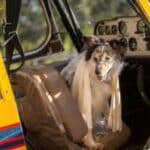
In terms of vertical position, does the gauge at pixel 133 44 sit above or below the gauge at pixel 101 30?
below

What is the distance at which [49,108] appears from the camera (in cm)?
361

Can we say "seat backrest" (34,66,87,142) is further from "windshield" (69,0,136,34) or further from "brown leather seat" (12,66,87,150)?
"windshield" (69,0,136,34)

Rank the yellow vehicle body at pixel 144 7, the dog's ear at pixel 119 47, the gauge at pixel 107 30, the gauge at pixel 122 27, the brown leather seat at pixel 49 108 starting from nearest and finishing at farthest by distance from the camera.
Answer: the yellow vehicle body at pixel 144 7, the brown leather seat at pixel 49 108, the dog's ear at pixel 119 47, the gauge at pixel 122 27, the gauge at pixel 107 30

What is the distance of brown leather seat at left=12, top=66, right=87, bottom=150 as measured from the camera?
3.64m

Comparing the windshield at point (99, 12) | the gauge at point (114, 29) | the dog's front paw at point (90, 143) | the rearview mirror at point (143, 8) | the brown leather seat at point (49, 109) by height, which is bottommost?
the dog's front paw at point (90, 143)

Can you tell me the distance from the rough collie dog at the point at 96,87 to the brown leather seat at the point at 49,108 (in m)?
0.14

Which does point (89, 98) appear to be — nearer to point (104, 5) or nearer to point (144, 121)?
point (144, 121)

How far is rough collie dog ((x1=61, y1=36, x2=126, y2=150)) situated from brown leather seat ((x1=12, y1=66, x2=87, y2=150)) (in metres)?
0.14

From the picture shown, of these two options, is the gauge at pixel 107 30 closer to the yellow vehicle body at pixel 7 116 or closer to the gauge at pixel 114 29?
the gauge at pixel 114 29

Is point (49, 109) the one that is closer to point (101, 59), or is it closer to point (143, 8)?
point (101, 59)

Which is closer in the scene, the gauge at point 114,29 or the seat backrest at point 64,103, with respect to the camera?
the seat backrest at point 64,103

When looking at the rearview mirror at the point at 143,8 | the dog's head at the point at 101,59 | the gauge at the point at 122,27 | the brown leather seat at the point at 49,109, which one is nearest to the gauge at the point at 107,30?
the gauge at the point at 122,27

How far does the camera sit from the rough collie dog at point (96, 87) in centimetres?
386

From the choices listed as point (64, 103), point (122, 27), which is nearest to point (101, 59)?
point (64, 103)
